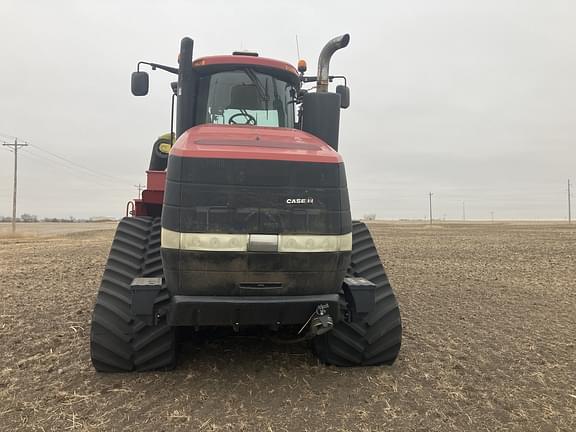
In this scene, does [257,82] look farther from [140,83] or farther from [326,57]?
[140,83]

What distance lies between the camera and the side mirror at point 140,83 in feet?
18.1

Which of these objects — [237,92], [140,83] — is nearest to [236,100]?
[237,92]

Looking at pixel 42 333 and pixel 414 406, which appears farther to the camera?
pixel 42 333

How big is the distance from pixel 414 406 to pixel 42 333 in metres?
4.46

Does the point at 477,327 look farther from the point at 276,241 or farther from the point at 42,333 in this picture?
the point at 42,333

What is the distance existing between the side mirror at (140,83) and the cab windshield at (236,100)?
1000 mm

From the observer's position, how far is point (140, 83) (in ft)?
18.2

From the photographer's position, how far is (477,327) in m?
6.43

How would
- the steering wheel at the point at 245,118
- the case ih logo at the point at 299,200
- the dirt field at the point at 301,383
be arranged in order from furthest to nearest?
the steering wheel at the point at 245,118, the case ih logo at the point at 299,200, the dirt field at the point at 301,383

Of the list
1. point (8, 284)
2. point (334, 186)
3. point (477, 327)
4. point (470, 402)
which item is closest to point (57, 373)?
point (334, 186)

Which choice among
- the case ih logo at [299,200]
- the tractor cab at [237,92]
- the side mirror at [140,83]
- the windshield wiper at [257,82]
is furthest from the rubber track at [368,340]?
the side mirror at [140,83]

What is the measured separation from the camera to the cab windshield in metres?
4.88

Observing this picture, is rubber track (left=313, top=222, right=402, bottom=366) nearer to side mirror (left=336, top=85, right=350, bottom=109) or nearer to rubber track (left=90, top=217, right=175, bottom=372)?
rubber track (left=90, top=217, right=175, bottom=372)

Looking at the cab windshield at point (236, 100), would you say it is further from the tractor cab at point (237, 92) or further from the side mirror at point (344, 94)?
the side mirror at point (344, 94)
